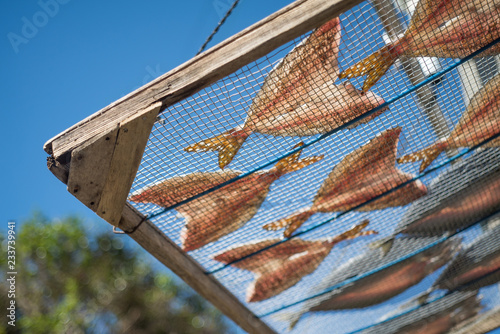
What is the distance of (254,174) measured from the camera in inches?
64.5

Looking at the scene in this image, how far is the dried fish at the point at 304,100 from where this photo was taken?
1.35 metres

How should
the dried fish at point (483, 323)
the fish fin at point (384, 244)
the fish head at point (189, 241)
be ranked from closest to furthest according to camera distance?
the fish head at point (189, 241) → the fish fin at point (384, 244) → the dried fish at point (483, 323)

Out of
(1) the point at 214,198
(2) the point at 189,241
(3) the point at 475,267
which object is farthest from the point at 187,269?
(3) the point at 475,267

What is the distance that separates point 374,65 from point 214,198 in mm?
660

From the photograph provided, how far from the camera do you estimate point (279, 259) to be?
6.71ft

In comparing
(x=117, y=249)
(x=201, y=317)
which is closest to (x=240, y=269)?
(x=117, y=249)

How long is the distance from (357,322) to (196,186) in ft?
4.17

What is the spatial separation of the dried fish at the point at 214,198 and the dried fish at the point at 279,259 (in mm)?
171

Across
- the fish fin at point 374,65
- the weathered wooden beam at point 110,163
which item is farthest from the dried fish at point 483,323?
the weathered wooden beam at point 110,163

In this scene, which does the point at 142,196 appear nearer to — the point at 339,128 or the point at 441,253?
the point at 339,128

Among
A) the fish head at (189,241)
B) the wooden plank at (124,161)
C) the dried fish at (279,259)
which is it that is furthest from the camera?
the dried fish at (279,259)

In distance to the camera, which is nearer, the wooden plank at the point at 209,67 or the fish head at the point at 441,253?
the wooden plank at the point at 209,67

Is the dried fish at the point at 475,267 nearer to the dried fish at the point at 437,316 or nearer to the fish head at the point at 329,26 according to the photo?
the dried fish at the point at 437,316

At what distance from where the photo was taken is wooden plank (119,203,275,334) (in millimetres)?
1668
